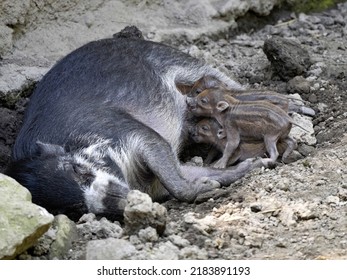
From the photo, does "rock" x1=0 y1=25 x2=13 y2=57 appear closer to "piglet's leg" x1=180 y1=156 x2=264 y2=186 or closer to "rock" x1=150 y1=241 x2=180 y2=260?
"piglet's leg" x1=180 y1=156 x2=264 y2=186

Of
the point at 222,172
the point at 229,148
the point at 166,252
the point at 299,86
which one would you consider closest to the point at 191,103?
the point at 229,148

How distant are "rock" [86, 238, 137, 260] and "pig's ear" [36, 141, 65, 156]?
3.86 feet

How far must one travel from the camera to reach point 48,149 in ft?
19.2

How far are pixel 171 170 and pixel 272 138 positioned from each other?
75cm

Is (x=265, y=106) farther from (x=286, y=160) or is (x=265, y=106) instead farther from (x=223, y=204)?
(x=223, y=204)

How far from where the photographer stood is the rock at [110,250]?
15.4ft

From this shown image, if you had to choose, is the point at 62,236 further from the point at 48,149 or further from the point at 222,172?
the point at 222,172

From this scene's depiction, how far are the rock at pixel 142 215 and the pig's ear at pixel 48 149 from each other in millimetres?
946

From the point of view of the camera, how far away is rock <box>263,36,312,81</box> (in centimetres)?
724

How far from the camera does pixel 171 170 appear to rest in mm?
5961

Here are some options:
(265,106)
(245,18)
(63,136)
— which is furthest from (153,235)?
(245,18)

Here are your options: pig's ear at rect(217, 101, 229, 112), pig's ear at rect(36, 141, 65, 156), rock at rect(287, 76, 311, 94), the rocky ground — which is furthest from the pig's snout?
pig's ear at rect(36, 141, 65, 156)

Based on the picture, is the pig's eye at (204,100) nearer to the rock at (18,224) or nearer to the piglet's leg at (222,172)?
the piglet's leg at (222,172)

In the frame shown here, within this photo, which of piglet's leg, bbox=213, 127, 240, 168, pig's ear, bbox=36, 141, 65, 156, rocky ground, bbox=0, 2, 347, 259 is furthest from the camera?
piglet's leg, bbox=213, 127, 240, 168
